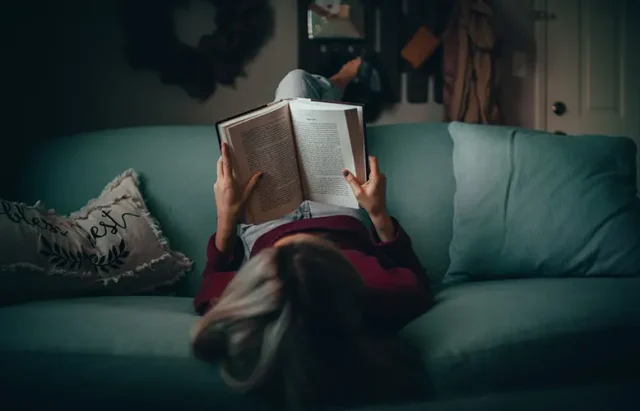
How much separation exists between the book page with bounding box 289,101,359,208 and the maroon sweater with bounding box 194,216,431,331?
61 millimetres

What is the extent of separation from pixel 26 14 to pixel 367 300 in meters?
1.88

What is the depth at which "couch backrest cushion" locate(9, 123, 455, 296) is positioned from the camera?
5.32ft

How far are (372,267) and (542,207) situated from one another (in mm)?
568

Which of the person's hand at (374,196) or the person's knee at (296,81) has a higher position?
the person's knee at (296,81)

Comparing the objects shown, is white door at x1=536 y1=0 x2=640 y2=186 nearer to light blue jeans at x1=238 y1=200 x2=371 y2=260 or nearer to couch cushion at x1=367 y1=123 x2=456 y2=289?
couch cushion at x1=367 y1=123 x2=456 y2=289

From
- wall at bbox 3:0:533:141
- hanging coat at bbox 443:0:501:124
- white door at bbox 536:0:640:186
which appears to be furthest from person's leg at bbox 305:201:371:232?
white door at bbox 536:0:640:186

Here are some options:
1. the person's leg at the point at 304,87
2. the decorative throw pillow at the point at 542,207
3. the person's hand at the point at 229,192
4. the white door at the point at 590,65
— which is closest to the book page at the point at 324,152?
the person's hand at the point at 229,192

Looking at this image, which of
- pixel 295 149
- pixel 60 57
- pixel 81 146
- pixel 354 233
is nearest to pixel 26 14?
pixel 60 57

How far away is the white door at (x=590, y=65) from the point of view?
302 cm

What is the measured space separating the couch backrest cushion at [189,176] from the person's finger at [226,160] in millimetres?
370

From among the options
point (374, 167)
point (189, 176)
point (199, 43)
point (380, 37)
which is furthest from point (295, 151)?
point (380, 37)

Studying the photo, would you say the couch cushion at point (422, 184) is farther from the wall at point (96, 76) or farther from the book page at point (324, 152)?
the wall at point (96, 76)

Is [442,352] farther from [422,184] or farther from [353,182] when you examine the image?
[422,184]

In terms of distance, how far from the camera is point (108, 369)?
1.03 metres
